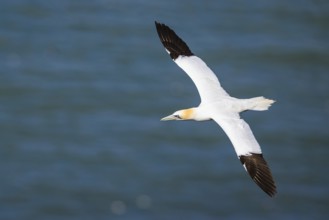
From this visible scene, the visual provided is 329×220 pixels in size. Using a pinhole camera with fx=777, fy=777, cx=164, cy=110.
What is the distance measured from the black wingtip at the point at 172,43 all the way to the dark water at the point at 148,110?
9.30 meters

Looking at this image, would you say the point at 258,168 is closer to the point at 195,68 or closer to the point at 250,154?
the point at 250,154

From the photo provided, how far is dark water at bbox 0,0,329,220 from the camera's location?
24625 mm

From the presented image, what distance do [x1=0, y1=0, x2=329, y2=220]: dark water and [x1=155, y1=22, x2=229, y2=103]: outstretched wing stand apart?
934 cm

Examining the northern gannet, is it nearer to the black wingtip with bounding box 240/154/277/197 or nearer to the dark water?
the black wingtip with bounding box 240/154/277/197

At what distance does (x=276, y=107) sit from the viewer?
1122 inches

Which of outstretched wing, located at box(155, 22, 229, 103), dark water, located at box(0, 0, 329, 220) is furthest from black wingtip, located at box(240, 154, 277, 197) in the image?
dark water, located at box(0, 0, 329, 220)

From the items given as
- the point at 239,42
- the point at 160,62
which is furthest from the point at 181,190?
the point at 239,42

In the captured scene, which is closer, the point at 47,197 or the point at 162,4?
the point at 47,197

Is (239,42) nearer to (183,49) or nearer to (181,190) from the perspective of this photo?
(181,190)

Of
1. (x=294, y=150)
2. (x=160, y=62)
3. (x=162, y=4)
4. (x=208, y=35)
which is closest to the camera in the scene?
(x=294, y=150)

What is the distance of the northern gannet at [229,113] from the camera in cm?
1313

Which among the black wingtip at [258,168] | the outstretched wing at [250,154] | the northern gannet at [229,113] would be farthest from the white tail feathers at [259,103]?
the black wingtip at [258,168]

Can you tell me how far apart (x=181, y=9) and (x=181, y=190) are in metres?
10.7

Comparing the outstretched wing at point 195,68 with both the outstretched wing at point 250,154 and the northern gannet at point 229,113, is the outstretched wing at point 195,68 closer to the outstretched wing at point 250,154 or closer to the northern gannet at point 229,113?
the northern gannet at point 229,113
